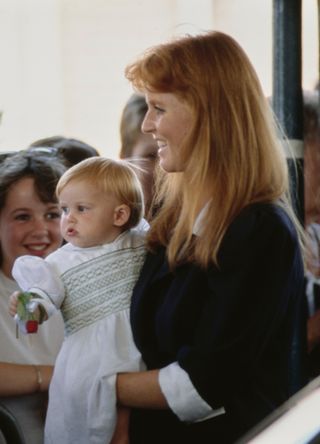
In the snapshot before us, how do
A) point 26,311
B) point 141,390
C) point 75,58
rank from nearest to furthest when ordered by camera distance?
point 26,311, point 141,390, point 75,58

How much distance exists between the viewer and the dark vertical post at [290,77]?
2.27 meters

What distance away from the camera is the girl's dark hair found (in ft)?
4.66

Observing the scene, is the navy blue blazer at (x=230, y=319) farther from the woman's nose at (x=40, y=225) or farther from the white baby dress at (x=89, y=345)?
the woman's nose at (x=40, y=225)

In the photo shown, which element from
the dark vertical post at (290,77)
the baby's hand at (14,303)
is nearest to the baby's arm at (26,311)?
the baby's hand at (14,303)

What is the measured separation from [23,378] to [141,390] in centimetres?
20

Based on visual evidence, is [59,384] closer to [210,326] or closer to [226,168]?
[210,326]

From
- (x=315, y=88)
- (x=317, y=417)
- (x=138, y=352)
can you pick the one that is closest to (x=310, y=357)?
(x=315, y=88)

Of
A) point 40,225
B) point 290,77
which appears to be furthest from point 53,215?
point 290,77

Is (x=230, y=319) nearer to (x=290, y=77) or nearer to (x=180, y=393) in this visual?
(x=180, y=393)

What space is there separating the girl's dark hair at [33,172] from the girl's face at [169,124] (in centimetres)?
20

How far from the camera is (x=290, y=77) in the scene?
7.59 ft

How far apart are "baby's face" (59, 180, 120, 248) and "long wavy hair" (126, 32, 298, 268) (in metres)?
0.12

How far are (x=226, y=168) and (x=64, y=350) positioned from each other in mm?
386

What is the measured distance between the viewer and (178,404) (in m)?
1.34
